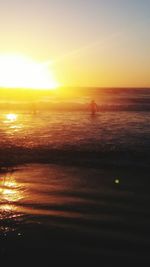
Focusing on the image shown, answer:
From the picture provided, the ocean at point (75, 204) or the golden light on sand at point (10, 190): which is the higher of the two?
the golden light on sand at point (10, 190)

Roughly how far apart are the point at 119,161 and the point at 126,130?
10035 millimetres

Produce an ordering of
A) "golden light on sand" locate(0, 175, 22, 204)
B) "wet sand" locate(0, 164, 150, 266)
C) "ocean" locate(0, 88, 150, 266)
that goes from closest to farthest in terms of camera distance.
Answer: "wet sand" locate(0, 164, 150, 266), "ocean" locate(0, 88, 150, 266), "golden light on sand" locate(0, 175, 22, 204)

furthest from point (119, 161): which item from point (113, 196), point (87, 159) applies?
point (113, 196)

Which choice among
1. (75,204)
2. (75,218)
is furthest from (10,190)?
(75,218)

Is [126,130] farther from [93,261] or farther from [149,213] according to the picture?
[93,261]

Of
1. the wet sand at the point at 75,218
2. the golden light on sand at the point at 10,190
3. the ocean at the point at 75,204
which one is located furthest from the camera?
the golden light on sand at the point at 10,190

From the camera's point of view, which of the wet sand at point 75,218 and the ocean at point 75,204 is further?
the ocean at point 75,204

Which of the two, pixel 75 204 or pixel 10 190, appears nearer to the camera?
pixel 75 204

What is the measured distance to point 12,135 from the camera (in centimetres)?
2319

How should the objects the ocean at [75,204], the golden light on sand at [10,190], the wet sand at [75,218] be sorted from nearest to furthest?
the wet sand at [75,218] < the ocean at [75,204] < the golden light on sand at [10,190]

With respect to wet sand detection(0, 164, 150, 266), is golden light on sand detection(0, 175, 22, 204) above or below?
above

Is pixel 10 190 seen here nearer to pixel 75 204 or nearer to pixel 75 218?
pixel 75 204

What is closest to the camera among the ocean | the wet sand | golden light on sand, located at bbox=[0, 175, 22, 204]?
the wet sand

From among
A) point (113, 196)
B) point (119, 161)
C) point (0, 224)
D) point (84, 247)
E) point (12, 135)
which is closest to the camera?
point (84, 247)
